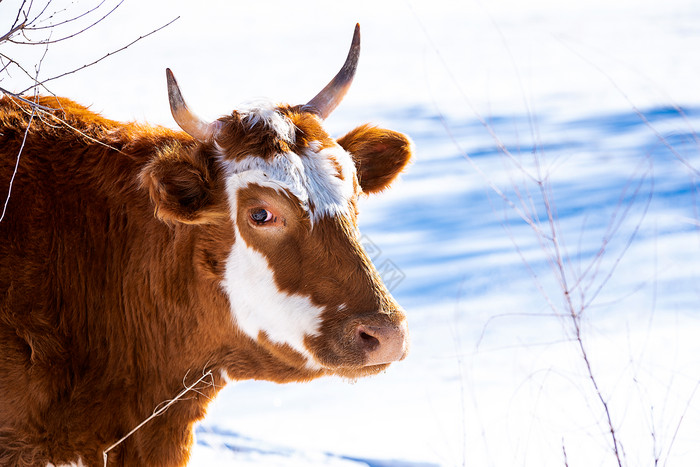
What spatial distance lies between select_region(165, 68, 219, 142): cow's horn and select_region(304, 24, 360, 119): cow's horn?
61 centimetres

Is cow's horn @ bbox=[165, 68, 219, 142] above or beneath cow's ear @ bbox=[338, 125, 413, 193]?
above

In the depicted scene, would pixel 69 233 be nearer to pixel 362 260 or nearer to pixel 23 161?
pixel 23 161

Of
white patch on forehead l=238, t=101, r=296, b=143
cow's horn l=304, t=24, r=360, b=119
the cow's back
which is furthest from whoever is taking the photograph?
cow's horn l=304, t=24, r=360, b=119

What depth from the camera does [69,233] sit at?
4246 millimetres

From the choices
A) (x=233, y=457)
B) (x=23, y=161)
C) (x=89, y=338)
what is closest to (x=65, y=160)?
(x=23, y=161)

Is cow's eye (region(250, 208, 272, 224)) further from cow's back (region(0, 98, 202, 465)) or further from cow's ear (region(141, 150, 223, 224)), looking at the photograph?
cow's back (region(0, 98, 202, 465))

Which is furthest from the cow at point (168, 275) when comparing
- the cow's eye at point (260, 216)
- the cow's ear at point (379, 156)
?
the cow's ear at point (379, 156)

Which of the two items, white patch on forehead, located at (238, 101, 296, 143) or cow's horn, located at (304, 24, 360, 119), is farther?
cow's horn, located at (304, 24, 360, 119)

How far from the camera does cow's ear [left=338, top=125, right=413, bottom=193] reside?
4.82 metres

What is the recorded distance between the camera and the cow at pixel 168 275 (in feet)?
12.6

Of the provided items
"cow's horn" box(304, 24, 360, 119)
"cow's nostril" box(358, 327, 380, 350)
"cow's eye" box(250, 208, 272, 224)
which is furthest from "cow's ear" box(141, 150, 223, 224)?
"cow's nostril" box(358, 327, 380, 350)

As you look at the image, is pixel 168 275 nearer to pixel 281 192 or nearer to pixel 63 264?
pixel 63 264

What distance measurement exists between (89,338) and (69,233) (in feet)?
1.93

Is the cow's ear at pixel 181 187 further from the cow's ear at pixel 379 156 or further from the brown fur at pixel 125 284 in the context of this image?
the cow's ear at pixel 379 156
